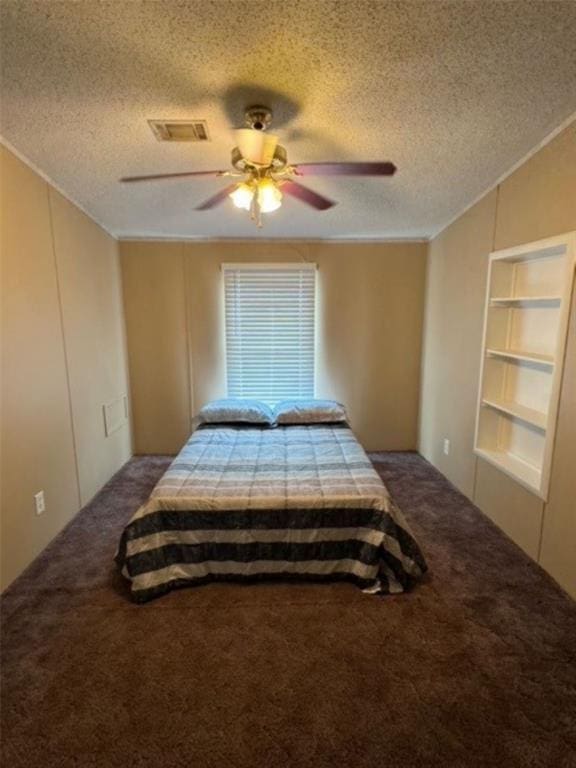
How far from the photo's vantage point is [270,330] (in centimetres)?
410

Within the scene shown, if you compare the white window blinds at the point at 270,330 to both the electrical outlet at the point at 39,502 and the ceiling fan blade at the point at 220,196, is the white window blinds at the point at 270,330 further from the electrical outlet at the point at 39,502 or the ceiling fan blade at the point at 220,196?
the electrical outlet at the point at 39,502

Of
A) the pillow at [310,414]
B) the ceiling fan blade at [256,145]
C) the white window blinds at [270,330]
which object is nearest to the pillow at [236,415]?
the pillow at [310,414]

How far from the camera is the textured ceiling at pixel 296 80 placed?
4.38 feet

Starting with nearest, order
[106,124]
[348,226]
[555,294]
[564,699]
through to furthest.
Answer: [564,699], [106,124], [555,294], [348,226]

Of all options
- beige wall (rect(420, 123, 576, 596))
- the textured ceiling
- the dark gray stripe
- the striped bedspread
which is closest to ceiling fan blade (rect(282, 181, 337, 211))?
the textured ceiling

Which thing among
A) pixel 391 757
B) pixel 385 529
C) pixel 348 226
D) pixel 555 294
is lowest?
pixel 391 757

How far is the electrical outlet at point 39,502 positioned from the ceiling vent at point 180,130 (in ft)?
7.21

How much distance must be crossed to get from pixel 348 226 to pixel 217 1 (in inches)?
95.9

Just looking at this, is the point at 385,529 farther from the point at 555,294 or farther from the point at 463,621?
the point at 555,294

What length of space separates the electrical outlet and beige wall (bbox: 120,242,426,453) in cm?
174

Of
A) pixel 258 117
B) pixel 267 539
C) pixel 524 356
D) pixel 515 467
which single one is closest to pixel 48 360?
pixel 267 539

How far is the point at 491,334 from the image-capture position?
2.79m

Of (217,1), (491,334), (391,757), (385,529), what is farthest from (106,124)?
(391,757)

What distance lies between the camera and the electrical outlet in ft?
7.81
